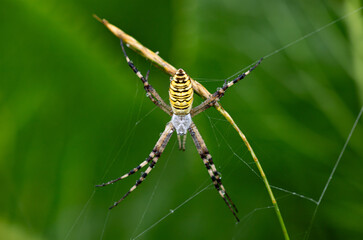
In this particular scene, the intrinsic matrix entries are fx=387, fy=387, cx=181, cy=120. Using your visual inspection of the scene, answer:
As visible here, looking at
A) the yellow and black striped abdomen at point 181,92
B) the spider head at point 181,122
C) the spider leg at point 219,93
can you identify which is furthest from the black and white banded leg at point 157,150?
the yellow and black striped abdomen at point 181,92

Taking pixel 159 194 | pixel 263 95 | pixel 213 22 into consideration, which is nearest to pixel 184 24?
pixel 213 22

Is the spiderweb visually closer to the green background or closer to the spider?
the green background

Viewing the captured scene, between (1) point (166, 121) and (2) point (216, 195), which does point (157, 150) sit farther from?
(2) point (216, 195)

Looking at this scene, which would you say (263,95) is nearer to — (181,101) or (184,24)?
(184,24)

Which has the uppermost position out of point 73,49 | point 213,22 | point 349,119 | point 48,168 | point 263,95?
point 73,49

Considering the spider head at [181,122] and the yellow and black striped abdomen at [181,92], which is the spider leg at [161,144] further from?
the yellow and black striped abdomen at [181,92]

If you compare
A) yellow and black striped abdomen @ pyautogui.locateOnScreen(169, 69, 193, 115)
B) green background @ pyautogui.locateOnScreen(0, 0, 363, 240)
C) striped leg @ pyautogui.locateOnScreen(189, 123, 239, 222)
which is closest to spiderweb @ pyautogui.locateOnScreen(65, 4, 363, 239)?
green background @ pyautogui.locateOnScreen(0, 0, 363, 240)
